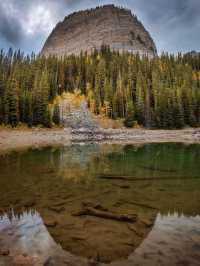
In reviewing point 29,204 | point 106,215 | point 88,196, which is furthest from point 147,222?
point 29,204

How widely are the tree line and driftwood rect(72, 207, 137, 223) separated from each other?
65.6 metres

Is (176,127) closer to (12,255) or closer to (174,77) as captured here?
(174,77)

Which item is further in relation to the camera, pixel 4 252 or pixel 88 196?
pixel 88 196

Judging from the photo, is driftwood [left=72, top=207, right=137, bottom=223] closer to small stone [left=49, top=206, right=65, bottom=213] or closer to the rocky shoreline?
small stone [left=49, top=206, right=65, bottom=213]

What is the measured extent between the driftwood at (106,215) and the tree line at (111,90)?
2581 inches

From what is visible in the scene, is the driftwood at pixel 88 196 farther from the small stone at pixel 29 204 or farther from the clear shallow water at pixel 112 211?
the small stone at pixel 29 204

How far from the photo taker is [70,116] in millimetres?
89188

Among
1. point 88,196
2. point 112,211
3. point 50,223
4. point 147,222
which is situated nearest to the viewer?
point 50,223

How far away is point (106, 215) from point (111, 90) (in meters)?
89.7

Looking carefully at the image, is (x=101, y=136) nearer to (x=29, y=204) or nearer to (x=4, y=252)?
(x=29, y=204)

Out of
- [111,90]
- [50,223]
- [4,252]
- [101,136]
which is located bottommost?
[101,136]

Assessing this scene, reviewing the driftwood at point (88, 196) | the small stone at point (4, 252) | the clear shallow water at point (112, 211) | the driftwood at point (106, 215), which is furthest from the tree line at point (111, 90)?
the small stone at point (4, 252)

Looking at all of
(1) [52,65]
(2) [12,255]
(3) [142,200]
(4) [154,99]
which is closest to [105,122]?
(4) [154,99]

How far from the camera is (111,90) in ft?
324
